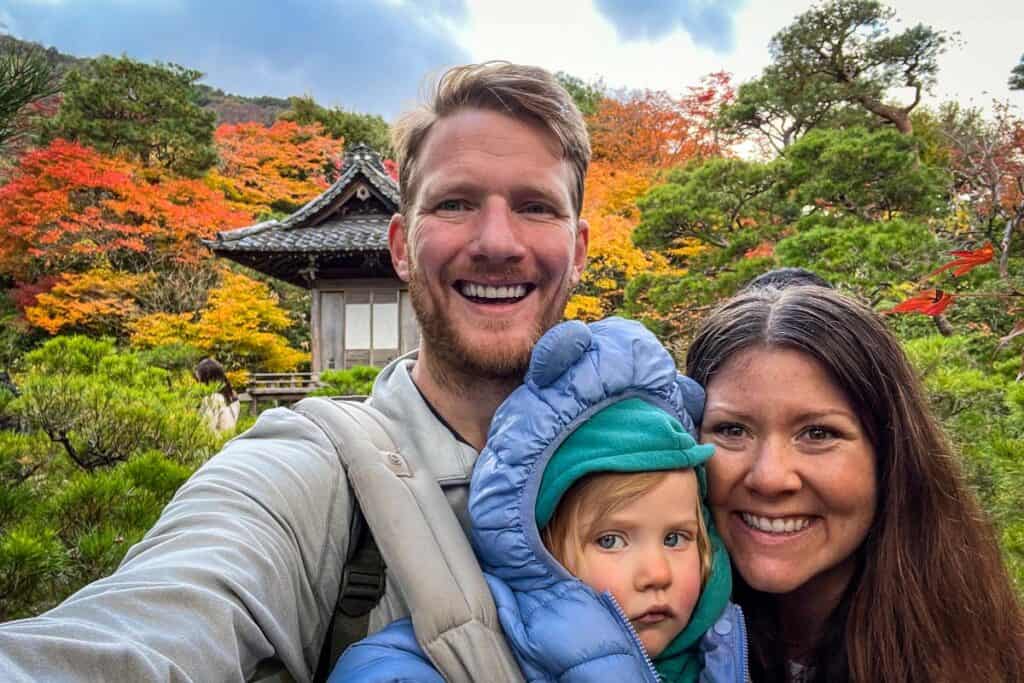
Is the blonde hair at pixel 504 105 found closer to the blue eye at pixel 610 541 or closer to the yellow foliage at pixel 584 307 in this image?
the blue eye at pixel 610 541

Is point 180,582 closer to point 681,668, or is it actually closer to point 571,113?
point 681,668

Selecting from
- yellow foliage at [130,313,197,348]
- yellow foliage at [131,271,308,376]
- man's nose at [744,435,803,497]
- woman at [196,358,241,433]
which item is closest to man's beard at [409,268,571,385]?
man's nose at [744,435,803,497]

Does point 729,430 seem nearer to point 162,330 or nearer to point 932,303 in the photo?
point 932,303

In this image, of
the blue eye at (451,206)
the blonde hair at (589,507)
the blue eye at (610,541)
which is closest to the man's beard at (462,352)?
the blue eye at (451,206)

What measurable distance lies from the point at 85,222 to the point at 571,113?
16.5 metres

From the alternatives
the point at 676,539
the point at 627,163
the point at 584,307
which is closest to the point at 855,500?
the point at 676,539

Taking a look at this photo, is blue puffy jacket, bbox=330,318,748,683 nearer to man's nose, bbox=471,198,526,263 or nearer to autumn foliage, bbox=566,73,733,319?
man's nose, bbox=471,198,526,263

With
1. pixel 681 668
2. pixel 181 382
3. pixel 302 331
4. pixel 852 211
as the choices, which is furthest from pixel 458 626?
pixel 302 331

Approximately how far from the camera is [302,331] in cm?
1944

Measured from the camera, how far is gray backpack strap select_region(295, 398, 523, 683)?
121cm

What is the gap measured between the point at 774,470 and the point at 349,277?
11.4 metres

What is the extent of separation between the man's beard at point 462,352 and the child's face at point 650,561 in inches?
19.3

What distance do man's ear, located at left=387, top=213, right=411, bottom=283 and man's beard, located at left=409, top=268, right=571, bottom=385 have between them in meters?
0.20

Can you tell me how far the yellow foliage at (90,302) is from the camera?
48.9 feet
